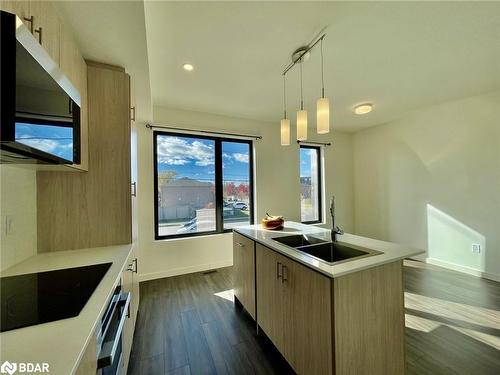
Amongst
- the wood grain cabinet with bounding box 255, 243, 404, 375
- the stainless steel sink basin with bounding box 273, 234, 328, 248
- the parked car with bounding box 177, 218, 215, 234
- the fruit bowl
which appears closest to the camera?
the wood grain cabinet with bounding box 255, 243, 404, 375

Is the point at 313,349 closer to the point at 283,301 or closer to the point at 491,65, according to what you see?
the point at 283,301

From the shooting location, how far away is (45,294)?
36.7 inches

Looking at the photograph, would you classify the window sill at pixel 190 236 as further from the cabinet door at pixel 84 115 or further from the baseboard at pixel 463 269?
the baseboard at pixel 463 269

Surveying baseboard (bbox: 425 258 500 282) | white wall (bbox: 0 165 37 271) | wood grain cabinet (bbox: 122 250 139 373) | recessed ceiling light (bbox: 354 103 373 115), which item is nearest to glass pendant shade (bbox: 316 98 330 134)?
wood grain cabinet (bbox: 122 250 139 373)

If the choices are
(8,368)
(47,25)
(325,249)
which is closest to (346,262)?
(325,249)

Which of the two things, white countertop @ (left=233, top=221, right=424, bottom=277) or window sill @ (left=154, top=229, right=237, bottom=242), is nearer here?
white countertop @ (left=233, top=221, right=424, bottom=277)

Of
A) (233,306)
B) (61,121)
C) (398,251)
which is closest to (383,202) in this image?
(398,251)

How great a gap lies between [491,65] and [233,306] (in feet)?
12.5

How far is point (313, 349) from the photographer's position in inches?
47.9

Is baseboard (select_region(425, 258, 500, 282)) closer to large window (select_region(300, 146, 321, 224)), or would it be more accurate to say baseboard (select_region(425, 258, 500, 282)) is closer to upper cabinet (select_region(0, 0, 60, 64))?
large window (select_region(300, 146, 321, 224))

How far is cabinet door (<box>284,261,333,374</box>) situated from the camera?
1.12 metres

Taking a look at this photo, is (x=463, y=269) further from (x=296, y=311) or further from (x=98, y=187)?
(x=98, y=187)

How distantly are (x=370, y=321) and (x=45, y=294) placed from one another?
168 cm

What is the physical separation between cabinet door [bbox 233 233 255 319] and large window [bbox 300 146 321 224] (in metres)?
2.41
